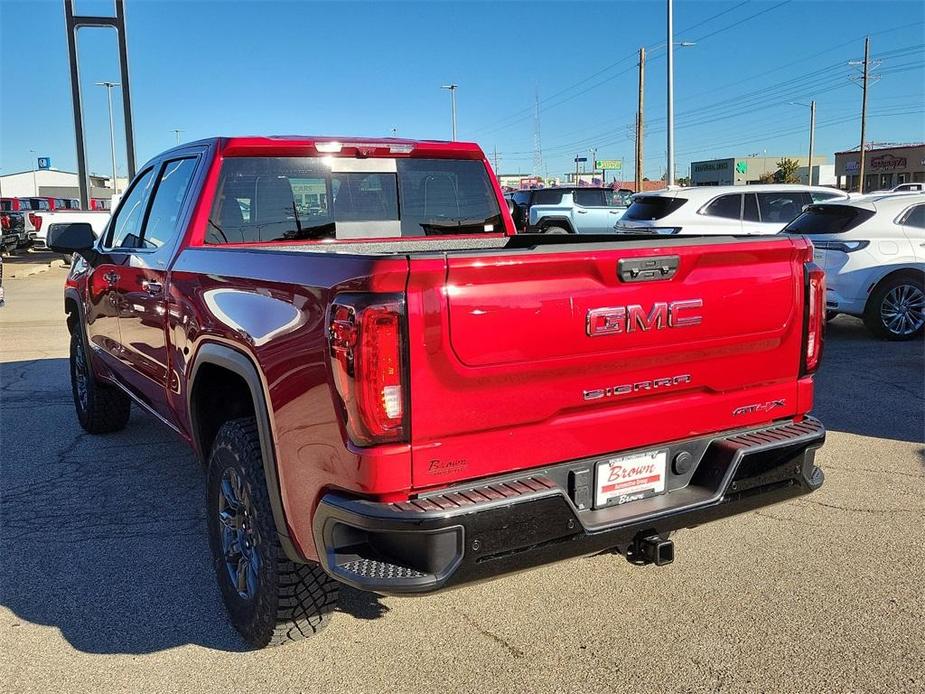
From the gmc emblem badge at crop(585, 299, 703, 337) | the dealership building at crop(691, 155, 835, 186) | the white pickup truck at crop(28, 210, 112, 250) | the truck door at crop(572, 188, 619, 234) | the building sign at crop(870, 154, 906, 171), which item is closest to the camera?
the gmc emblem badge at crop(585, 299, 703, 337)

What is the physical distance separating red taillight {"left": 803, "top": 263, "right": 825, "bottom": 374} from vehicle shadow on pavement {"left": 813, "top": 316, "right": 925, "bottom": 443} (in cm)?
301

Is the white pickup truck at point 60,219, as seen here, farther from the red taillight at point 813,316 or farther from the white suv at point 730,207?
the red taillight at point 813,316

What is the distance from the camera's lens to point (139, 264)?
427 centimetres

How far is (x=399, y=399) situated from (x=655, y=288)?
38.4 inches

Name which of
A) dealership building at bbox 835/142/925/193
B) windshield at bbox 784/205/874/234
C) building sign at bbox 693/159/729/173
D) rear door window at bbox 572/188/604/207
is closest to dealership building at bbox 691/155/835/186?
building sign at bbox 693/159/729/173

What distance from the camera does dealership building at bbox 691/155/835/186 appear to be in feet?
287

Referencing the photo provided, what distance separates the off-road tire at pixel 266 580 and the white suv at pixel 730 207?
10366mm

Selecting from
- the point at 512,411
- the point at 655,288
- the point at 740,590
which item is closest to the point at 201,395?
the point at 512,411

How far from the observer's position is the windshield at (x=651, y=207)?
13.1 m

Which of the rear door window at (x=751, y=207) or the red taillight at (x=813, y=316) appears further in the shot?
the rear door window at (x=751, y=207)

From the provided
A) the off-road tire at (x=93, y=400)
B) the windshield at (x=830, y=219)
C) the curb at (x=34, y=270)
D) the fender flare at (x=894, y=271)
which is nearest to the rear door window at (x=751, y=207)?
the windshield at (x=830, y=219)

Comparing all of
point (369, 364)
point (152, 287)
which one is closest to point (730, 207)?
point (152, 287)

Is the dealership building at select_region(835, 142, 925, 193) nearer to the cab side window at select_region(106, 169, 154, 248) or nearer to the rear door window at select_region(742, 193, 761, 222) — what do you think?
the rear door window at select_region(742, 193, 761, 222)

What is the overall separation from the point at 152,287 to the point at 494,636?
233 centimetres
